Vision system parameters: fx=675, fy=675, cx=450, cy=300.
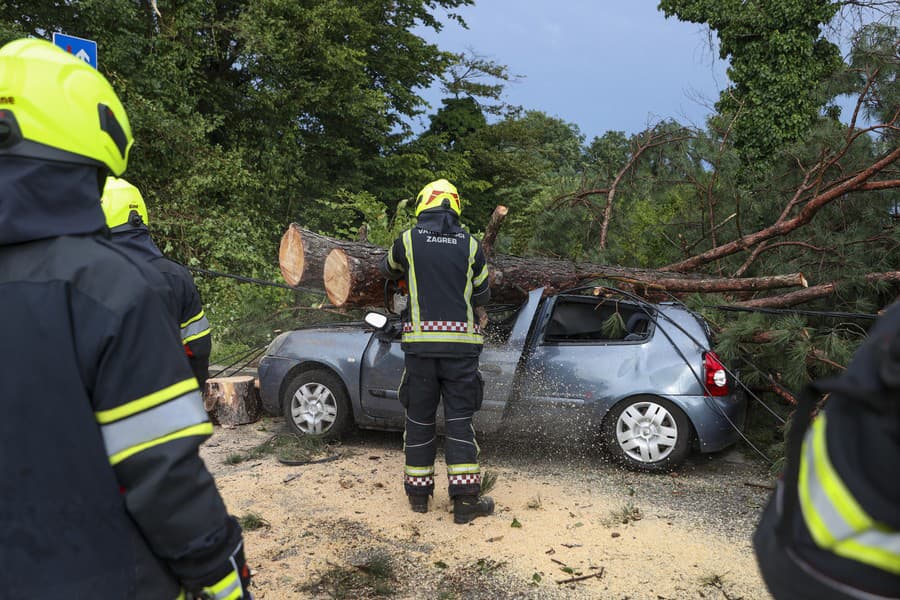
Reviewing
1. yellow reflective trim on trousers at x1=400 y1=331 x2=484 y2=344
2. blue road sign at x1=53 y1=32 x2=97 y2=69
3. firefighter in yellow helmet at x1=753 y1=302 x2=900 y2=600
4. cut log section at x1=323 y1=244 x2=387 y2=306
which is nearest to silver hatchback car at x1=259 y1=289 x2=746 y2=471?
cut log section at x1=323 y1=244 x2=387 y2=306

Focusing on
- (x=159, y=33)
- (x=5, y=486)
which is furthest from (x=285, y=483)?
(x=159, y=33)

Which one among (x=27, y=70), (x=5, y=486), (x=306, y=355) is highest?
(x=27, y=70)

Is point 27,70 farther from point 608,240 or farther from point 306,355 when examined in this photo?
point 608,240

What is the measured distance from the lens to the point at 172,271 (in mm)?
3727

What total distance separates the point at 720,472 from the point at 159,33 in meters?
13.2

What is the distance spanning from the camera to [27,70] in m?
1.40

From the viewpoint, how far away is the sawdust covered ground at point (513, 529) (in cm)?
338

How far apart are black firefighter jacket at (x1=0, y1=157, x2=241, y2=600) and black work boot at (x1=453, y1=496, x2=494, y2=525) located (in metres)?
2.97

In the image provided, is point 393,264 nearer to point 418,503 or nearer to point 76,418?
point 418,503

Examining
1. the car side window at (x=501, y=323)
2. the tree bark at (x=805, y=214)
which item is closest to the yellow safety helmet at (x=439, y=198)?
the car side window at (x=501, y=323)

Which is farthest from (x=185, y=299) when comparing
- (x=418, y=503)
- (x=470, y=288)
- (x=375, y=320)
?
(x=418, y=503)

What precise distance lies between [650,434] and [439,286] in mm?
2038

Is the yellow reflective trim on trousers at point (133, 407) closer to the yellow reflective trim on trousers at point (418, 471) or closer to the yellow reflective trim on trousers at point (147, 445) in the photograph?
the yellow reflective trim on trousers at point (147, 445)

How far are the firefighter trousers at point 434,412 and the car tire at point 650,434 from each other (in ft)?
4.39
